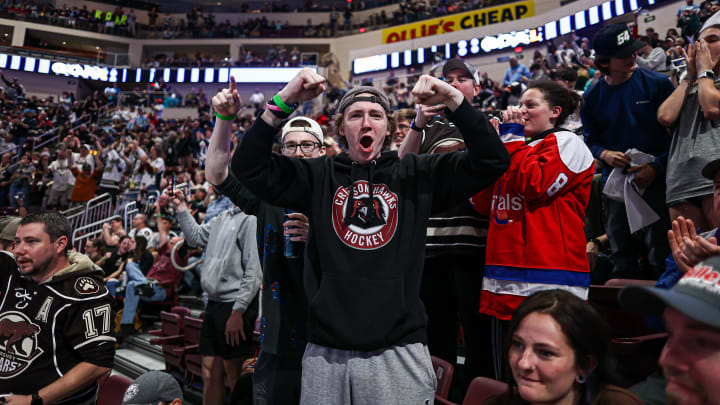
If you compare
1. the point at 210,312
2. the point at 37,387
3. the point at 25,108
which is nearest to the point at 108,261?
the point at 210,312

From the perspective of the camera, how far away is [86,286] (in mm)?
2740

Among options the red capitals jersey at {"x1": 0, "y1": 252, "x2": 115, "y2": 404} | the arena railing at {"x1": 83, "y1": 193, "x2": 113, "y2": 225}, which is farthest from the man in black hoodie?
the arena railing at {"x1": 83, "y1": 193, "x2": 113, "y2": 225}

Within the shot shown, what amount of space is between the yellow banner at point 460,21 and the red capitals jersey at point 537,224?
20.7m

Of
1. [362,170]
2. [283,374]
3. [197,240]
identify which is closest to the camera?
[362,170]

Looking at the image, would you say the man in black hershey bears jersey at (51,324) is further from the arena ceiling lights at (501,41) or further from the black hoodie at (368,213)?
the arena ceiling lights at (501,41)

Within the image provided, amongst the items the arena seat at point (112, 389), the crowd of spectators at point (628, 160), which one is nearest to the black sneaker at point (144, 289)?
the crowd of spectators at point (628, 160)

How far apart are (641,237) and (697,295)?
2.39m

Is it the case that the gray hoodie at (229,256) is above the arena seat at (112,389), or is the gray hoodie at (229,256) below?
above

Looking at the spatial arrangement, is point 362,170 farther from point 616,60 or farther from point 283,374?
point 616,60

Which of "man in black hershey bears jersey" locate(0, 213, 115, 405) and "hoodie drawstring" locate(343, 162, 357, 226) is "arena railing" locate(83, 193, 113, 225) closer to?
"man in black hershey bears jersey" locate(0, 213, 115, 405)

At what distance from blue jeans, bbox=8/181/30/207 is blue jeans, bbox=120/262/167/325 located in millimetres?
9239

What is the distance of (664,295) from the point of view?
88 cm

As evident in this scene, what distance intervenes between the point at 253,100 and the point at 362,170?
22122 mm

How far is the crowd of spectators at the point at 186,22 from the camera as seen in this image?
2727 centimetres
